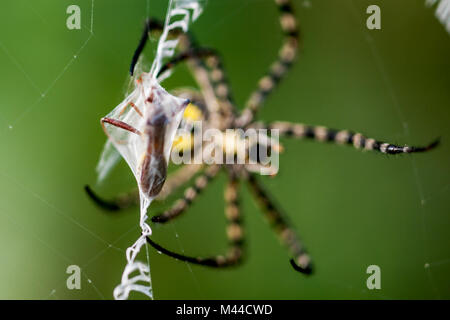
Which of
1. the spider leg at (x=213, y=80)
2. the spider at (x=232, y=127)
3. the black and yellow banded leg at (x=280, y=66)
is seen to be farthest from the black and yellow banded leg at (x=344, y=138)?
the spider leg at (x=213, y=80)

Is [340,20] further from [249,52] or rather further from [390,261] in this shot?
[390,261]

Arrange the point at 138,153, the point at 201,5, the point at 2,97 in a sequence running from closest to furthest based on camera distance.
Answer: the point at 138,153, the point at 2,97, the point at 201,5

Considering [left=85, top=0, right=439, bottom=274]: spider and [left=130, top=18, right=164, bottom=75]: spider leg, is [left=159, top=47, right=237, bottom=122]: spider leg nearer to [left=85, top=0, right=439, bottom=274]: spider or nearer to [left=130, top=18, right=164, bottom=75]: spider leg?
[left=85, top=0, right=439, bottom=274]: spider

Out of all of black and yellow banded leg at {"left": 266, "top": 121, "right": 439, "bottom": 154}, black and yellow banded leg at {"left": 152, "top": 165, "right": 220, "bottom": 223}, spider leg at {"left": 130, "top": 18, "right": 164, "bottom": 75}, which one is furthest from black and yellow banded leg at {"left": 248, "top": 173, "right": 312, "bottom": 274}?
spider leg at {"left": 130, "top": 18, "right": 164, "bottom": 75}

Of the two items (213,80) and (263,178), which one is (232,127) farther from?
(263,178)

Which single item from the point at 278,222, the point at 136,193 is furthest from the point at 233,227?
the point at 136,193

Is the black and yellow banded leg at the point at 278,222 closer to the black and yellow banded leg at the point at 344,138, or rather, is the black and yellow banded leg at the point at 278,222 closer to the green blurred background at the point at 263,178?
the green blurred background at the point at 263,178

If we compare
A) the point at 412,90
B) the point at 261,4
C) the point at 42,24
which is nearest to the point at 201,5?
the point at 261,4
